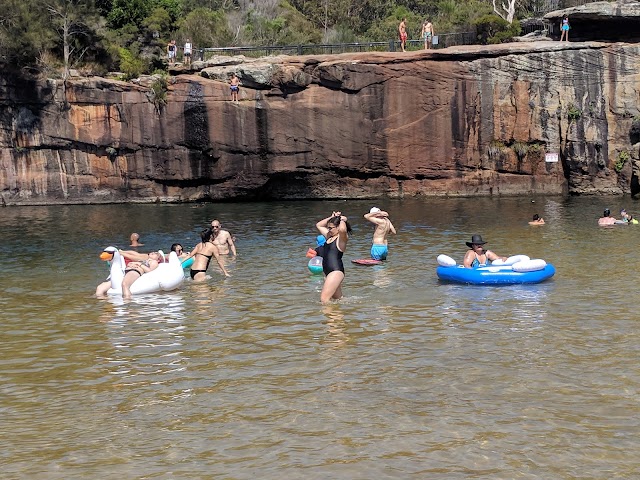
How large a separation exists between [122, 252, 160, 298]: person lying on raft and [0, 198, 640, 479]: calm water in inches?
17.4

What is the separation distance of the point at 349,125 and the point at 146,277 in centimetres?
2304

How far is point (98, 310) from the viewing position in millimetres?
15484

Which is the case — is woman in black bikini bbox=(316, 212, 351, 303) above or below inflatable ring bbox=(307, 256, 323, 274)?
above

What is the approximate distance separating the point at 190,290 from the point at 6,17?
25.6 metres

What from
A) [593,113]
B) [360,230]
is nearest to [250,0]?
[593,113]

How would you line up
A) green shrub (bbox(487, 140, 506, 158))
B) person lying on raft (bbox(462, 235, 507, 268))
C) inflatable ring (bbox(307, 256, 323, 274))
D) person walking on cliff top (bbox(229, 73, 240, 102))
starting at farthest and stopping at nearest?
green shrub (bbox(487, 140, 506, 158)), person walking on cliff top (bbox(229, 73, 240, 102)), inflatable ring (bbox(307, 256, 323, 274)), person lying on raft (bbox(462, 235, 507, 268))

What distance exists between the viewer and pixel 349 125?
1517 inches

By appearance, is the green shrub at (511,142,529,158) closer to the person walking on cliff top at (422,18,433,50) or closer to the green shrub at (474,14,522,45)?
the green shrub at (474,14,522,45)

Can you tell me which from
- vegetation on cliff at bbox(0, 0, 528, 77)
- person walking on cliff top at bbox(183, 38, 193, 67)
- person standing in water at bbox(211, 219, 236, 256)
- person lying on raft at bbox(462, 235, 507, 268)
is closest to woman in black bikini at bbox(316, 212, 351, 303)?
person lying on raft at bbox(462, 235, 507, 268)

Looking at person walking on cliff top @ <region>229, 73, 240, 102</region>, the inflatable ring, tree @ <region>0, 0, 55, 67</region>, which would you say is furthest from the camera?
person walking on cliff top @ <region>229, 73, 240, 102</region>

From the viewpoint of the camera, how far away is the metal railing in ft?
133

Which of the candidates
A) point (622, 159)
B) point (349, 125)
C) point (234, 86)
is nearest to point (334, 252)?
point (234, 86)

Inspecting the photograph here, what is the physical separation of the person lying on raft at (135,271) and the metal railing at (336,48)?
24.4 metres

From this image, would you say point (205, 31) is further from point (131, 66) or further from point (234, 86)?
point (234, 86)
